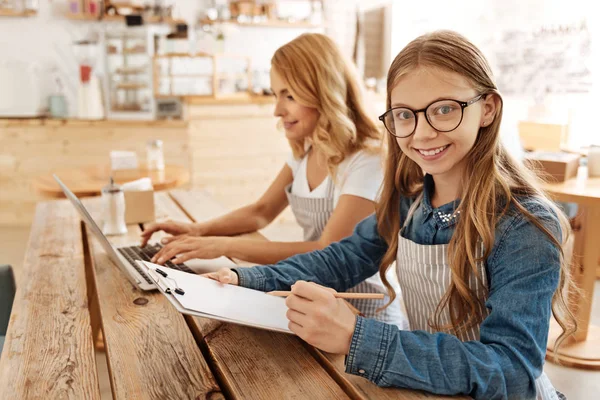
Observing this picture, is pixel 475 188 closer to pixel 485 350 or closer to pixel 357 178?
pixel 485 350

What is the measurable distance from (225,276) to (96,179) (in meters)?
2.37

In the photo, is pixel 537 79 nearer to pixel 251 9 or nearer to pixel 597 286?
pixel 597 286

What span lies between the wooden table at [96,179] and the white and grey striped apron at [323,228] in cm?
137

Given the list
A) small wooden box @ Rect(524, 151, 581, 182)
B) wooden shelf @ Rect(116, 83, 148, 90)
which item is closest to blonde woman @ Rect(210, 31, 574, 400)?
small wooden box @ Rect(524, 151, 581, 182)

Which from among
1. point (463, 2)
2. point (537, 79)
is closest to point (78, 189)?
point (537, 79)

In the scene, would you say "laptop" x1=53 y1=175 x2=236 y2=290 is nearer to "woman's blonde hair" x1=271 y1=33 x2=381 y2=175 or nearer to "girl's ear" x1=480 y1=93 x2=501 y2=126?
"woman's blonde hair" x1=271 y1=33 x2=381 y2=175

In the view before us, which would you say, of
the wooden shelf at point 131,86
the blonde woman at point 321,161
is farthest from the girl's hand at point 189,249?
the wooden shelf at point 131,86

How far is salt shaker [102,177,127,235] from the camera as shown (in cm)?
197

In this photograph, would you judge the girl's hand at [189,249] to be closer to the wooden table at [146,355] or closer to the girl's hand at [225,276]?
the wooden table at [146,355]

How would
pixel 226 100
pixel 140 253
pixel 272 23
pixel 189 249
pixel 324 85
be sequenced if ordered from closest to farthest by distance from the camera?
1. pixel 189 249
2. pixel 140 253
3. pixel 324 85
4. pixel 226 100
5. pixel 272 23

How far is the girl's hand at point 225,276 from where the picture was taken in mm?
1220

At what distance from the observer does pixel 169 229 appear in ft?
6.09

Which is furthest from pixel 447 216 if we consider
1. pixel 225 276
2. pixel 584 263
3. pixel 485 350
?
pixel 584 263

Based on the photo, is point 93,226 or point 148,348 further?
point 93,226
